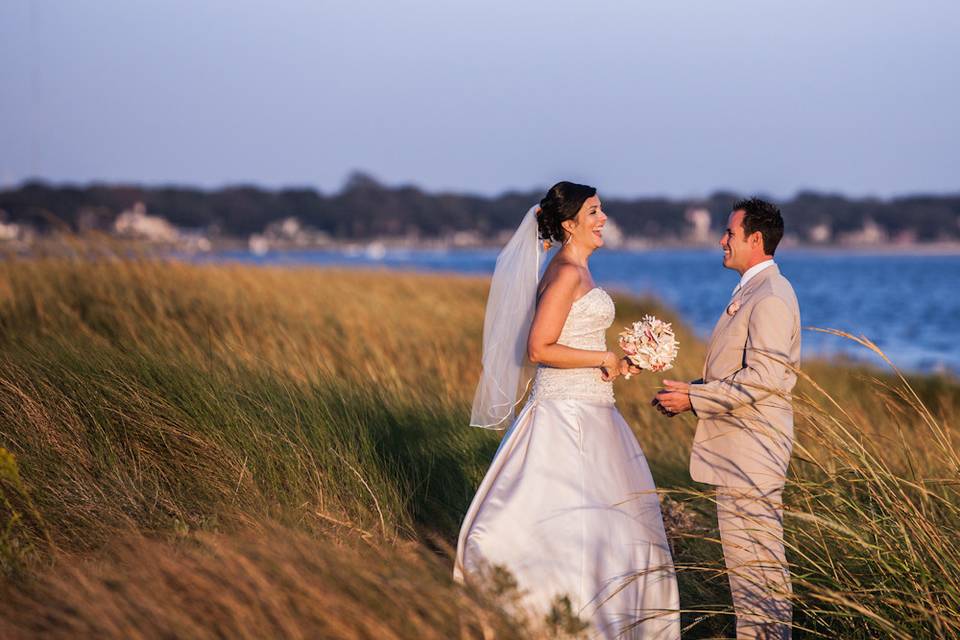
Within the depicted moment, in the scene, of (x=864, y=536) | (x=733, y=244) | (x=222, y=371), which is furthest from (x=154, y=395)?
(x=864, y=536)

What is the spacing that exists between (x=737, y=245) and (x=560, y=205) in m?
1.00

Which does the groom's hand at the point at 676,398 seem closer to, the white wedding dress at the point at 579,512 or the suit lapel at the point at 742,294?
the suit lapel at the point at 742,294

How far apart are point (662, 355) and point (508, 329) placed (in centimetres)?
85

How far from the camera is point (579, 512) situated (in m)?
4.71

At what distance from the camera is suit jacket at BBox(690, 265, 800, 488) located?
4547 mm

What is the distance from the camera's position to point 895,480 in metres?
4.19

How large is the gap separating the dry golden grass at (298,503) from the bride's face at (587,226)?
4.47 feet

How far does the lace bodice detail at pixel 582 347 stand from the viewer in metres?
5.09

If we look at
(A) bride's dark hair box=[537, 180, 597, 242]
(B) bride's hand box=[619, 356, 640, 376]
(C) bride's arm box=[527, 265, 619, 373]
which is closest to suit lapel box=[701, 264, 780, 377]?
(B) bride's hand box=[619, 356, 640, 376]

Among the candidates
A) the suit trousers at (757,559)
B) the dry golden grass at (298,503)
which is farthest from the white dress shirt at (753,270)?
the suit trousers at (757,559)

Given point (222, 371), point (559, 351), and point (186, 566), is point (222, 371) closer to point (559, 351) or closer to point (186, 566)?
point (559, 351)

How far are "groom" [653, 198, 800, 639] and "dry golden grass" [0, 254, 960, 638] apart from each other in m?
0.16

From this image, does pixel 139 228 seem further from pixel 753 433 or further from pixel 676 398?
pixel 753 433

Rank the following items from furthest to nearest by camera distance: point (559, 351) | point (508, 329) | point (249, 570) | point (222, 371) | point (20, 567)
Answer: point (222, 371), point (508, 329), point (559, 351), point (20, 567), point (249, 570)
